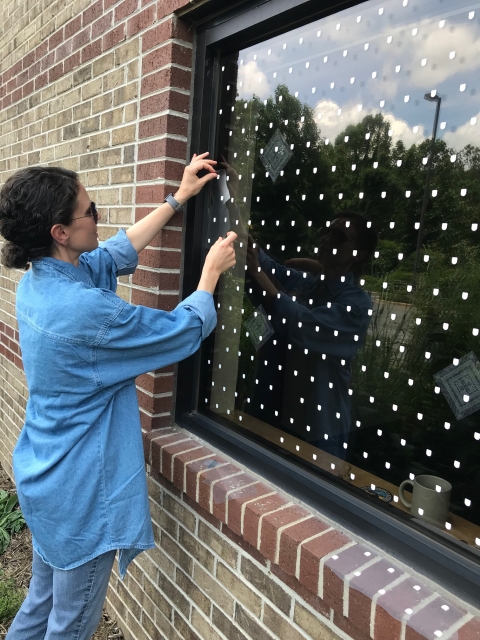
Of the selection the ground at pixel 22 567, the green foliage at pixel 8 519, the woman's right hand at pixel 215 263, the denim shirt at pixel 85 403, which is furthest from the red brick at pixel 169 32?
the green foliage at pixel 8 519

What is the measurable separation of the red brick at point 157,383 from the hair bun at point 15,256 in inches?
30.5

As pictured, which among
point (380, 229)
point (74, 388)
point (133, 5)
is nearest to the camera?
point (380, 229)

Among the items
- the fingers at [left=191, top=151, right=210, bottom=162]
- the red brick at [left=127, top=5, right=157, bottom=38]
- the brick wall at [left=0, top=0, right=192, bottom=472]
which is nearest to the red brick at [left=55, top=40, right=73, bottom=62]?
the brick wall at [left=0, top=0, right=192, bottom=472]

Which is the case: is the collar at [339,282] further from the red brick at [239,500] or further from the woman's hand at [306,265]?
the red brick at [239,500]

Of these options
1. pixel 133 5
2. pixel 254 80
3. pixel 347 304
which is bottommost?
pixel 347 304

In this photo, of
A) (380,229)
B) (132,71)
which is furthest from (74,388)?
(132,71)

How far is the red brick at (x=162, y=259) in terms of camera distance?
225 cm

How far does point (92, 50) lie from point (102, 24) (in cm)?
15

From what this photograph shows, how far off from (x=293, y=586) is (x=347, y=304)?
0.94 metres

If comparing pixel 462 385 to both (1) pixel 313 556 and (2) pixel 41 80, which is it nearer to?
(1) pixel 313 556

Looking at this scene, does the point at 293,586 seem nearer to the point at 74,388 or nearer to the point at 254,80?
the point at 74,388

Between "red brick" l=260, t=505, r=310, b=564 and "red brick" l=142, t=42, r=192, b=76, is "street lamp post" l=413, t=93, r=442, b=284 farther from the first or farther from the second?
"red brick" l=142, t=42, r=192, b=76

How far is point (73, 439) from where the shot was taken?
177cm

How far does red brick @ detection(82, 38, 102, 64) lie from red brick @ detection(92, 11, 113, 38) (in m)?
0.04
